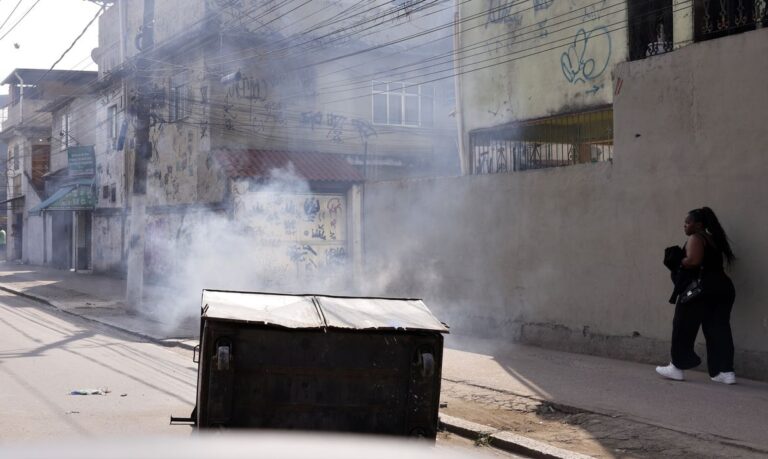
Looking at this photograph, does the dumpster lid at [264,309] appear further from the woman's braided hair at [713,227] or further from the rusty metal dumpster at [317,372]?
the woman's braided hair at [713,227]

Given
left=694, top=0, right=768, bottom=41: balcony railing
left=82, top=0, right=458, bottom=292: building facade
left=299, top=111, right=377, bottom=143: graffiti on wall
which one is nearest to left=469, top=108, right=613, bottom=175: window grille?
left=694, top=0, right=768, bottom=41: balcony railing

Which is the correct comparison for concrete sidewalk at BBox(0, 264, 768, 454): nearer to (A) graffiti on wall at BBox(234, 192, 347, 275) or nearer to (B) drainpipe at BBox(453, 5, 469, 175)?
(B) drainpipe at BBox(453, 5, 469, 175)

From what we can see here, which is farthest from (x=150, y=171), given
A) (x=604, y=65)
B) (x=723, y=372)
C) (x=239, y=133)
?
(x=723, y=372)

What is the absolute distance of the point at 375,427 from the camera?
4.71 m

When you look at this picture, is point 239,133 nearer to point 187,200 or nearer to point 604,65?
point 187,200

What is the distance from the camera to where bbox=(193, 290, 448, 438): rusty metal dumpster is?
14.9 feet

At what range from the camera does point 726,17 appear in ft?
30.5

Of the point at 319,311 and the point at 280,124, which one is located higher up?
the point at 280,124

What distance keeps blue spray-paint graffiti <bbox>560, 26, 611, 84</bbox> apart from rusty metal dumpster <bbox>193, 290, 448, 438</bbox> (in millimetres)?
7981

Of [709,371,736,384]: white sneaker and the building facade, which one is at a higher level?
the building facade

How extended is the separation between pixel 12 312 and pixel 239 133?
273 inches

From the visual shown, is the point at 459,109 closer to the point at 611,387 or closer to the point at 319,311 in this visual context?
the point at 611,387

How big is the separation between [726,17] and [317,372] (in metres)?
7.32

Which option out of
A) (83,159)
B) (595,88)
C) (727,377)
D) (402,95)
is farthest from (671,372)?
(83,159)
